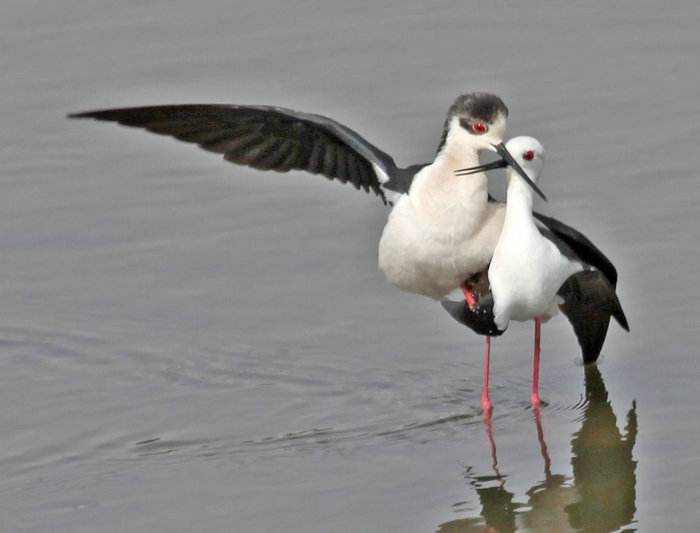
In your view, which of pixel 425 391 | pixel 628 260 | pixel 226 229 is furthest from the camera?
pixel 226 229

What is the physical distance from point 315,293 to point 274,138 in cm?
132

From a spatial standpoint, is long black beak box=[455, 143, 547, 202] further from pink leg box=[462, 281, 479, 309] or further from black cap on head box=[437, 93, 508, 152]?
pink leg box=[462, 281, 479, 309]

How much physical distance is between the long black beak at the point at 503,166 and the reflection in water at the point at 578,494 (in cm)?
125

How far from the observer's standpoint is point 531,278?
8008 millimetres

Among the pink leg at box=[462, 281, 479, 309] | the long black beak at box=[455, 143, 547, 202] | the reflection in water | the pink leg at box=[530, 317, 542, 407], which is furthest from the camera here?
the pink leg at box=[530, 317, 542, 407]

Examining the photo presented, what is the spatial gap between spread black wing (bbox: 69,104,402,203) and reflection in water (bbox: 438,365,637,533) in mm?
1620

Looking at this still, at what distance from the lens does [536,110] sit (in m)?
12.0

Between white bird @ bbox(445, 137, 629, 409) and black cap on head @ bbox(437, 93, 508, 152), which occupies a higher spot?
black cap on head @ bbox(437, 93, 508, 152)

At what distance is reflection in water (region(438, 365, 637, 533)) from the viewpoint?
280 inches

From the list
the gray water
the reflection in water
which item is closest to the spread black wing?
the gray water

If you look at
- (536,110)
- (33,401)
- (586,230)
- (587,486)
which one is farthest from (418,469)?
(536,110)

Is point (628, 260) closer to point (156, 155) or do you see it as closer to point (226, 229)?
point (226, 229)

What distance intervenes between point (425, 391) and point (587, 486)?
1.41 m

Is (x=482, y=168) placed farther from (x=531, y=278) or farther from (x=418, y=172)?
(x=531, y=278)
